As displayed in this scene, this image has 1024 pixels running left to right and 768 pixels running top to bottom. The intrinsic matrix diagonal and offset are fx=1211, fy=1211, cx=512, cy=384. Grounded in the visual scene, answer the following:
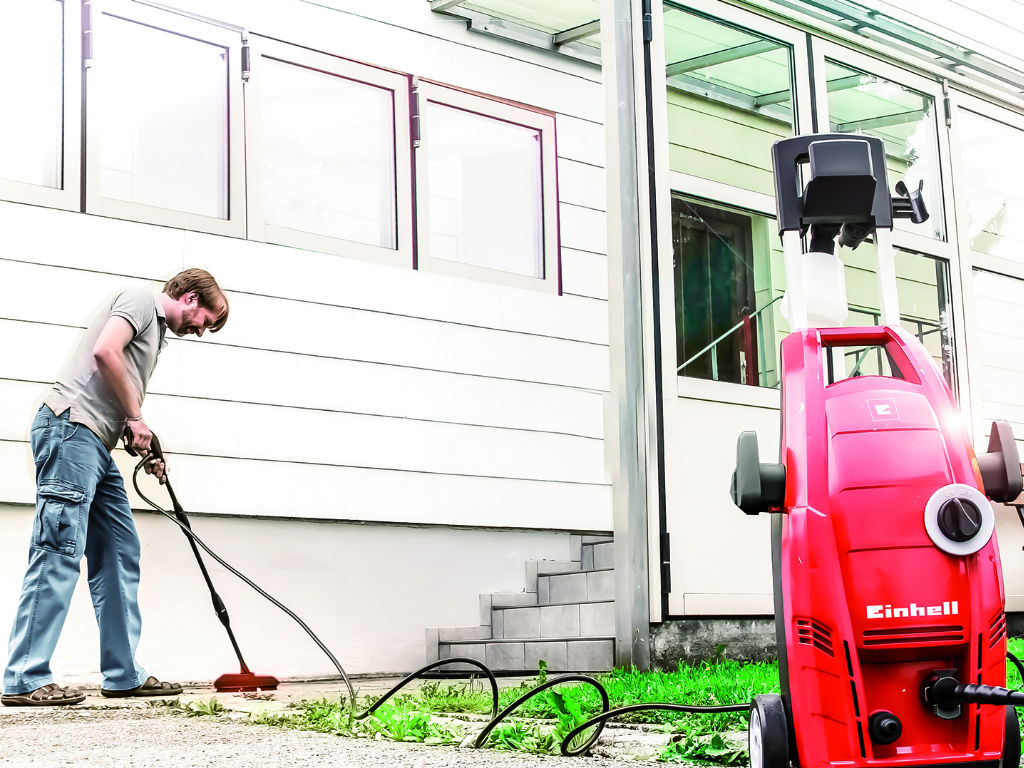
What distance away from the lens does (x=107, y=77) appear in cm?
386

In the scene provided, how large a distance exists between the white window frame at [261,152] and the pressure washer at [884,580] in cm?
297

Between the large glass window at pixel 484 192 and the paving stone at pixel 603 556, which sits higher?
the large glass window at pixel 484 192

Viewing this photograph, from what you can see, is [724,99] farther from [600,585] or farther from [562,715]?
[562,715]

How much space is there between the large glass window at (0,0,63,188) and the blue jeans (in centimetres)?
95

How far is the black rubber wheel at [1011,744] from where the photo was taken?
4.80 feet

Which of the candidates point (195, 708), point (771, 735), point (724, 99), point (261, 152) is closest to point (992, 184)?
point (724, 99)

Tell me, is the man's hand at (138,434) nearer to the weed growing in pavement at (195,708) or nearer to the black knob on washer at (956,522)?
the weed growing in pavement at (195,708)

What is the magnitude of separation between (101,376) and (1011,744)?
7.94 feet

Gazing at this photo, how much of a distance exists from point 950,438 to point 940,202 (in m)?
3.75

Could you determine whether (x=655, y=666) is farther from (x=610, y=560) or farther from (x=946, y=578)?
(x=946, y=578)

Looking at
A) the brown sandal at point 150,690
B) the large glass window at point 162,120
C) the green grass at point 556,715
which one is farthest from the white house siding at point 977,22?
the brown sandal at point 150,690

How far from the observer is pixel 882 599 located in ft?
4.57

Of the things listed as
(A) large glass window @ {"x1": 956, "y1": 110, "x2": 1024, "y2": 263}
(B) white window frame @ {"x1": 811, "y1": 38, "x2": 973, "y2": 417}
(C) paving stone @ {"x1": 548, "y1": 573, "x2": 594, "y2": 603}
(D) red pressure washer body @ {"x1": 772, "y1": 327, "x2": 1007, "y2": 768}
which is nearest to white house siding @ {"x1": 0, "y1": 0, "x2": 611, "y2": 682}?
(C) paving stone @ {"x1": 548, "y1": 573, "x2": 594, "y2": 603}

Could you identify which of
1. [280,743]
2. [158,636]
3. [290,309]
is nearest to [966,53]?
[290,309]
